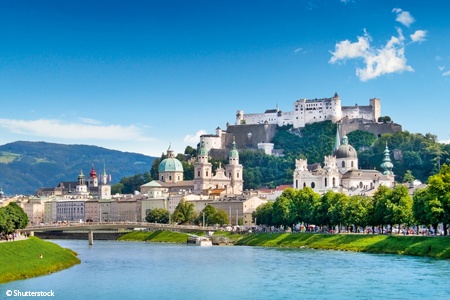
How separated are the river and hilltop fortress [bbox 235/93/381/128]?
98817 mm

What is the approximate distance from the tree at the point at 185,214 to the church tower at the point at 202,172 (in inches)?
994

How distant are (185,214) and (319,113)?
49.3m

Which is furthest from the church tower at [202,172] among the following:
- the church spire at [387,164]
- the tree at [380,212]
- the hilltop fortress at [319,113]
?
the tree at [380,212]

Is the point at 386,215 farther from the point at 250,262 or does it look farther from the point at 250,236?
the point at 250,236

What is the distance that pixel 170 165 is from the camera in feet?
539

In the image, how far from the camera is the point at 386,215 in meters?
69.2

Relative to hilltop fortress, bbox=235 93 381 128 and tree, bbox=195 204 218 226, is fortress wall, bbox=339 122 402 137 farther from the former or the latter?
tree, bbox=195 204 218 226

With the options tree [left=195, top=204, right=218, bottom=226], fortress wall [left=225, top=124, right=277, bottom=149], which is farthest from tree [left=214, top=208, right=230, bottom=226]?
fortress wall [left=225, top=124, right=277, bottom=149]

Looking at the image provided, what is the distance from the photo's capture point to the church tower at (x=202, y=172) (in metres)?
152

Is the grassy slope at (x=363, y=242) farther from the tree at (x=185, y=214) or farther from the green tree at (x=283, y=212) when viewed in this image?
the tree at (x=185, y=214)

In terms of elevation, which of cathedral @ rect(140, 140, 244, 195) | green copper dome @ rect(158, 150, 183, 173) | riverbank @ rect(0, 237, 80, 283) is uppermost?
green copper dome @ rect(158, 150, 183, 173)

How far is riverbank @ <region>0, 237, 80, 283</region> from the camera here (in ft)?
150

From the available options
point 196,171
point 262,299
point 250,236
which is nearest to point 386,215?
point 250,236

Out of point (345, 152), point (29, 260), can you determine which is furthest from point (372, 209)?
point (345, 152)
